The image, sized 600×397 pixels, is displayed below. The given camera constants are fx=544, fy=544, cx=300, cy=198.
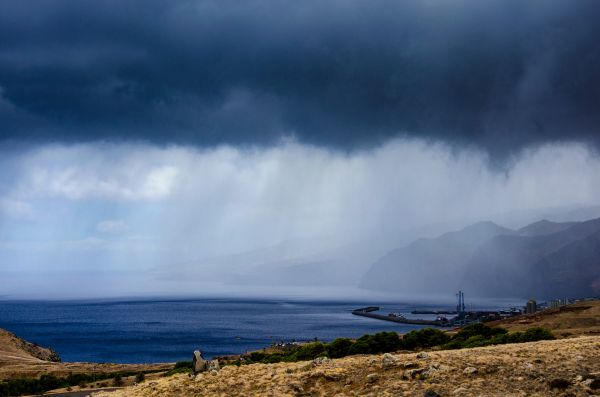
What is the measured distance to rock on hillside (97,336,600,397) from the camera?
2469 centimetres

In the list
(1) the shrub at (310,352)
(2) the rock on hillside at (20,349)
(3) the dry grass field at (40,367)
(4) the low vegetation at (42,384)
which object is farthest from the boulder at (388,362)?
(2) the rock on hillside at (20,349)

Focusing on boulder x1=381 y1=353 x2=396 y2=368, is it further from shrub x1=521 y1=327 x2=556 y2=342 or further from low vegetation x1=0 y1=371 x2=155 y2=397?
low vegetation x1=0 y1=371 x2=155 y2=397

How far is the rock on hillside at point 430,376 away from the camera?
24688mm

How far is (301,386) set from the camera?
27.8 metres

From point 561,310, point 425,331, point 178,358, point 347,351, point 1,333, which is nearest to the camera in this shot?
point 347,351

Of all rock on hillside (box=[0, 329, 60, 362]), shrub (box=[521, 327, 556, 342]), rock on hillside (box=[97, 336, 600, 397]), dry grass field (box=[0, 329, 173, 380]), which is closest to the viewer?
rock on hillside (box=[97, 336, 600, 397])

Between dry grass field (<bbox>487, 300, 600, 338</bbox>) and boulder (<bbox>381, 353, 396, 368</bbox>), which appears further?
dry grass field (<bbox>487, 300, 600, 338</bbox>)

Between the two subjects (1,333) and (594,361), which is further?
(1,333)

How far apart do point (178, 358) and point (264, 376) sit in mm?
156570

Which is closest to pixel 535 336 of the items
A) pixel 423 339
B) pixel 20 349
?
pixel 423 339

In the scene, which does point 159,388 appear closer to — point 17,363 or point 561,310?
point 561,310

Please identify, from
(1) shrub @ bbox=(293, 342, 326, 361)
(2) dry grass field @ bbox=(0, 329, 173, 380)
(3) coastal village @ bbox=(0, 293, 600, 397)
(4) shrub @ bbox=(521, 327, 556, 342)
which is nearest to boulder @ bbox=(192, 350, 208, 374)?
(3) coastal village @ bbox=(0, 293, 600, 397)

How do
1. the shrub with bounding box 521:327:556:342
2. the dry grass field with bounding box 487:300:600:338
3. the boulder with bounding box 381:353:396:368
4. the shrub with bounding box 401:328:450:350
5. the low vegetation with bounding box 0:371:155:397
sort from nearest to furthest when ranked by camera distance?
1. the boulder with bounding box 381:353:396:368
2. the shrub with bounding box 521:327:556:342
3. the shrub with bounding box 401:328:450:350
4. the low vegetation with bounding box 0:371:155:397
5. the dry grass field with bounding box 487:300:600:338

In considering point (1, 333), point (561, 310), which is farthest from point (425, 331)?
point (1, 333)
